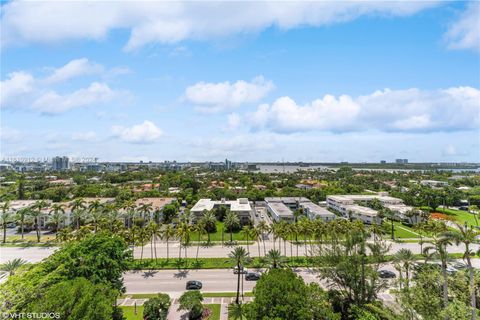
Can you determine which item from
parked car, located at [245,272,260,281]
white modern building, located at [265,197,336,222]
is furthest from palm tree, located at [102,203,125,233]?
white modern building, located at [265,197,336,222]

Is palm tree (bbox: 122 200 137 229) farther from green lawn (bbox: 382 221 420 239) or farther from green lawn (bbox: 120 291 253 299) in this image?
green lawn (bbox: 382 221 420 239)

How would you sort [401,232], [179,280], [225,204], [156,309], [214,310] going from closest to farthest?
1. [156,309]
2. [214,310]
3. [179,280]
4. [401,232]
5. [225,204]

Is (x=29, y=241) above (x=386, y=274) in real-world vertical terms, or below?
below

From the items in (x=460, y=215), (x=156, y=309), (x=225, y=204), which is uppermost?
(x=225, y=204)

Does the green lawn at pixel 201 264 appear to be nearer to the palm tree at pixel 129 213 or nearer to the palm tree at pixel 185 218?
the palm tree at pixel 185 218

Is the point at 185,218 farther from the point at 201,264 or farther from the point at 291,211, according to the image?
the point at 291,211

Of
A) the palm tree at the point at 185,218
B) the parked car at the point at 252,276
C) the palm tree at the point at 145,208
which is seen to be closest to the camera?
the parked car at the point at 252,276

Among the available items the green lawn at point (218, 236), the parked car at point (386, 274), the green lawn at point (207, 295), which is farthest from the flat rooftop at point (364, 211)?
the green lawn at point (207, 295)

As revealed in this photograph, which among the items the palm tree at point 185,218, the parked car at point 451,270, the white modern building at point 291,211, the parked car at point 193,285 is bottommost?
the parked car at point 193,285

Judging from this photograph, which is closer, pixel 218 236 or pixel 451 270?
pixel 451 270

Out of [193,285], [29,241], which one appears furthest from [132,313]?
[29,241]

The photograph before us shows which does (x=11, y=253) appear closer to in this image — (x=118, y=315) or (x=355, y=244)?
(x=118, y=315)

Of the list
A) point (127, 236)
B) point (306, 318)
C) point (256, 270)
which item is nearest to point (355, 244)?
point (306, 318)
